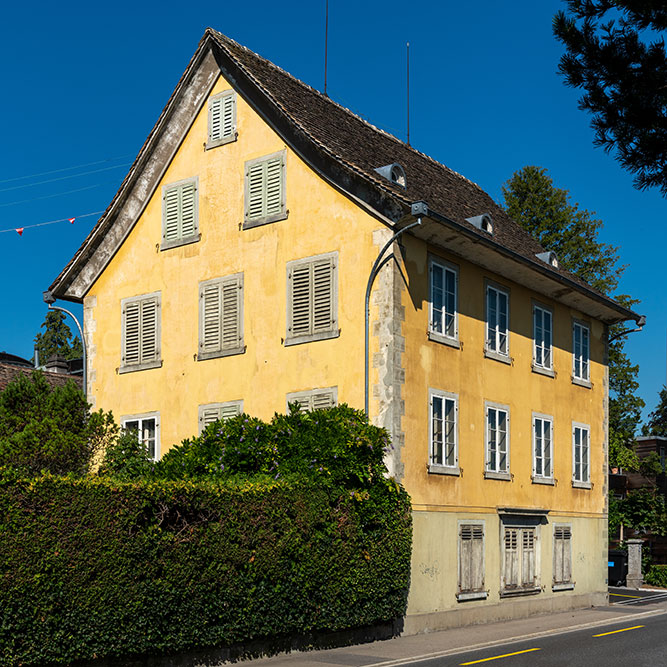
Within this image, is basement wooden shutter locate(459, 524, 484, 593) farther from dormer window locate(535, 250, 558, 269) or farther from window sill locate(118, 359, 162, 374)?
window sill locate(118, 359, 162, 374)

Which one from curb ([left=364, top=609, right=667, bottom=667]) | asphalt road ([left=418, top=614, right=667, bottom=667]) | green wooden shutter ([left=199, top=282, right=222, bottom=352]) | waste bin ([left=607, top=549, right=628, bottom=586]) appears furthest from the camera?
waste bin ([left=607, top=549, right=628, bottom=586])

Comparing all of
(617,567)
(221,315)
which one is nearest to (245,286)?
(221,315)

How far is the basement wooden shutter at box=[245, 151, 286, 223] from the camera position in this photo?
25.2m

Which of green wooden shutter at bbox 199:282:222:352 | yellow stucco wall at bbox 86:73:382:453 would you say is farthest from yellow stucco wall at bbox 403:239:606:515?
green wooden shutter at bbox 199:282:222:352

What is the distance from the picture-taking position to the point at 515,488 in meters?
27.1

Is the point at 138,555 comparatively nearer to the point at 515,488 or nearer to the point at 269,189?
the point at 269,189

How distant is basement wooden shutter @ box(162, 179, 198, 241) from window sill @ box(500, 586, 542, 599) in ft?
38.8

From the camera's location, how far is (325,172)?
957 inches

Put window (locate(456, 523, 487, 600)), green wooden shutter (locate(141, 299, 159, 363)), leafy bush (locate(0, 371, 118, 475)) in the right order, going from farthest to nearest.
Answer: green wooden shutter (locate(141, 299, 159, 363)), window (locate(456, 523, 487, 600)), leafy bush (locate(0, 371, 118, 475))

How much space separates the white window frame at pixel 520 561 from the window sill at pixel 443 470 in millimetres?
2563

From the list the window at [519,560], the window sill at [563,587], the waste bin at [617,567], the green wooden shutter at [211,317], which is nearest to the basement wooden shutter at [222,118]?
the green wooden shutter at [211,317]

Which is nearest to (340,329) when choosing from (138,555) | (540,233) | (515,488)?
(515,488)

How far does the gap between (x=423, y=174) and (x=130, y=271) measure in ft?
27.2

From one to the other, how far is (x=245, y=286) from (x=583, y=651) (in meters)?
11.4
